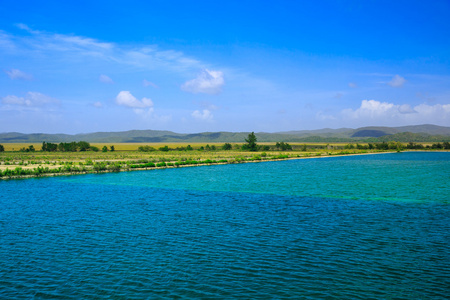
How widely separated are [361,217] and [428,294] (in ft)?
27.0

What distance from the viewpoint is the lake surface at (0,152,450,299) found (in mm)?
9141

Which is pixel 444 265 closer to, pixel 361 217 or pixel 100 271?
pixel 361 217

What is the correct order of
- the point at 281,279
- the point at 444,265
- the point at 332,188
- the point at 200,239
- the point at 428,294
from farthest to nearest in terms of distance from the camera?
the point at 332,188 → the point at 200,239 → the point at 444,265 → the point at 281,279 → the point at 428,294

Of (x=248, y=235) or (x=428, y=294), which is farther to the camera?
(x=248, y=235)

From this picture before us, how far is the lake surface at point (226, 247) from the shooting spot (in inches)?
360

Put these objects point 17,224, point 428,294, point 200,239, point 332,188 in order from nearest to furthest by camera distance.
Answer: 1. point 428,294
2. point 200,239
3. point 17,224
4. point 332,188

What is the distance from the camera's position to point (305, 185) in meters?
29.0

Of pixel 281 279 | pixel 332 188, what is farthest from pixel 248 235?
pixel 332 188

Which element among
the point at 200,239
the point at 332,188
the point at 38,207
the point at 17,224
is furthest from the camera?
the point at 332,188

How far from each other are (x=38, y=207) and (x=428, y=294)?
62.5 feet

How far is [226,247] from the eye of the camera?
12.3 m

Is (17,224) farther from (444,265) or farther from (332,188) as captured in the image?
(332,188)

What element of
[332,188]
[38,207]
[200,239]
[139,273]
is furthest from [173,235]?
[332,188]

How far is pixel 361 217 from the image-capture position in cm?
1684
